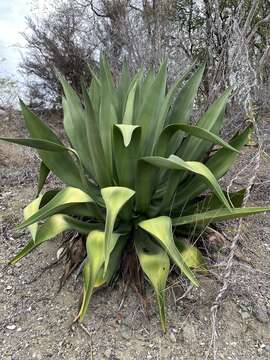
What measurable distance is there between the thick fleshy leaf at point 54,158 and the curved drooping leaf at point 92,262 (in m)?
0.37

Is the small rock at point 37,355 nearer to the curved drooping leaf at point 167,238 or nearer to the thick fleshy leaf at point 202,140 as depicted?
the curved drooping leaf at point 167,238

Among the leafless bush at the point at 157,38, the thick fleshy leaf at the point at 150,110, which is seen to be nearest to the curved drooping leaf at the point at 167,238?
the thick fleshy leaf at the point at 150,110

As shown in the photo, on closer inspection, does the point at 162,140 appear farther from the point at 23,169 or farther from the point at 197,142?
the point at 23,169

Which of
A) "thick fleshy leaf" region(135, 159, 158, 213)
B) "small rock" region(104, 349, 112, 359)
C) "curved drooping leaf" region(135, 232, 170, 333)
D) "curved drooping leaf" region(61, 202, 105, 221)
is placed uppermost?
"thick fleshy leaf" region(135, 159, 158, 213)

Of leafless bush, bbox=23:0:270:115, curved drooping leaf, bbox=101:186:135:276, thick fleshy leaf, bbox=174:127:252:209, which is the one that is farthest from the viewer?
leafless bush, bbox=23:0:270:115

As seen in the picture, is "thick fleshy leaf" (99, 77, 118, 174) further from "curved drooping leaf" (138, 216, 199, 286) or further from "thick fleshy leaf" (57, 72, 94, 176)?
"curved drooping leaf" (138, 216, 199, 286)

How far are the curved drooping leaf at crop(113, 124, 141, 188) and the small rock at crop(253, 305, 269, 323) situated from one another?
84cm

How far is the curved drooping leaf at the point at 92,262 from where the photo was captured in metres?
1.77

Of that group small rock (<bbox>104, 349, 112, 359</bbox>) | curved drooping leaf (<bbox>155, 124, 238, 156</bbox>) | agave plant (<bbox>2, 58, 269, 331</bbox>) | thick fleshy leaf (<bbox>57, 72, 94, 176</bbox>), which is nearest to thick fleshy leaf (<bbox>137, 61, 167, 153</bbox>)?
agave plant (<bbox>2, 58, 269, 331</bbox>)

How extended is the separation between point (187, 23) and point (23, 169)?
362 centimetres

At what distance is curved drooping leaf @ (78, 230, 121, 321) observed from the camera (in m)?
1.77

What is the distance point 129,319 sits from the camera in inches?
76.4

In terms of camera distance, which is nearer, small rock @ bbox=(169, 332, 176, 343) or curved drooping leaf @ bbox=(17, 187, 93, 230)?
curved drooping leaf @ bbox=(17, 187, 93, 230)

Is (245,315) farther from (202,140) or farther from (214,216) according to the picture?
(202,140)
